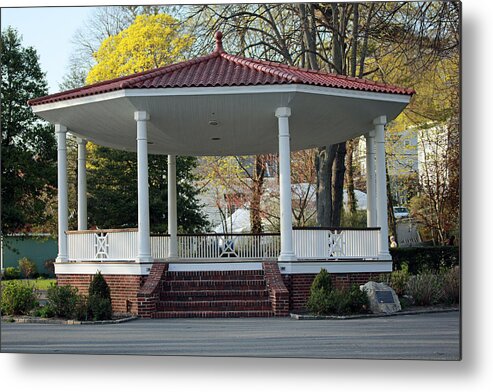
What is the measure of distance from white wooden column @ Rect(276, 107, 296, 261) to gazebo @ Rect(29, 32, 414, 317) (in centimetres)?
2

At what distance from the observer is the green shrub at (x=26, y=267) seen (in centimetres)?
3712

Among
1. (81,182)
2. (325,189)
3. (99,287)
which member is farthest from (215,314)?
(325,189)

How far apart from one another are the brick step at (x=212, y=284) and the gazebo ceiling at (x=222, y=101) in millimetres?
3954

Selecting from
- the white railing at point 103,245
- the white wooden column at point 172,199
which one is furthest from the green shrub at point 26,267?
the white railing at point 103,245

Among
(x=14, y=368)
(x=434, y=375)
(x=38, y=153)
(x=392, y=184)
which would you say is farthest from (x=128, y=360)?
(x=392, y=184)

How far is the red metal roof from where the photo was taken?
18594mm

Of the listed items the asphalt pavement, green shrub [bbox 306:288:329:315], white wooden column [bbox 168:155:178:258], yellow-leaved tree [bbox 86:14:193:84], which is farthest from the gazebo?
yellow-leaved tree [bbox 86:14:193:84]

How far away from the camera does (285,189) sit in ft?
63.7

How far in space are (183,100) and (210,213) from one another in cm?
2908

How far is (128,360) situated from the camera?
14547 mm

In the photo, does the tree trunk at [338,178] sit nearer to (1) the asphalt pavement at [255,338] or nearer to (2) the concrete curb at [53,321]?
(1) the asphalt pavement at [255,338]

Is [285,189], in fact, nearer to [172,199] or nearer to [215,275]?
[215,275]

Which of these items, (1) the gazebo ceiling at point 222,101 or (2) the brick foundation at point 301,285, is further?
(2) the brick foundation at point 301,285

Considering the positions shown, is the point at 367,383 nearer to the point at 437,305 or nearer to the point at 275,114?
the point at 437,305
